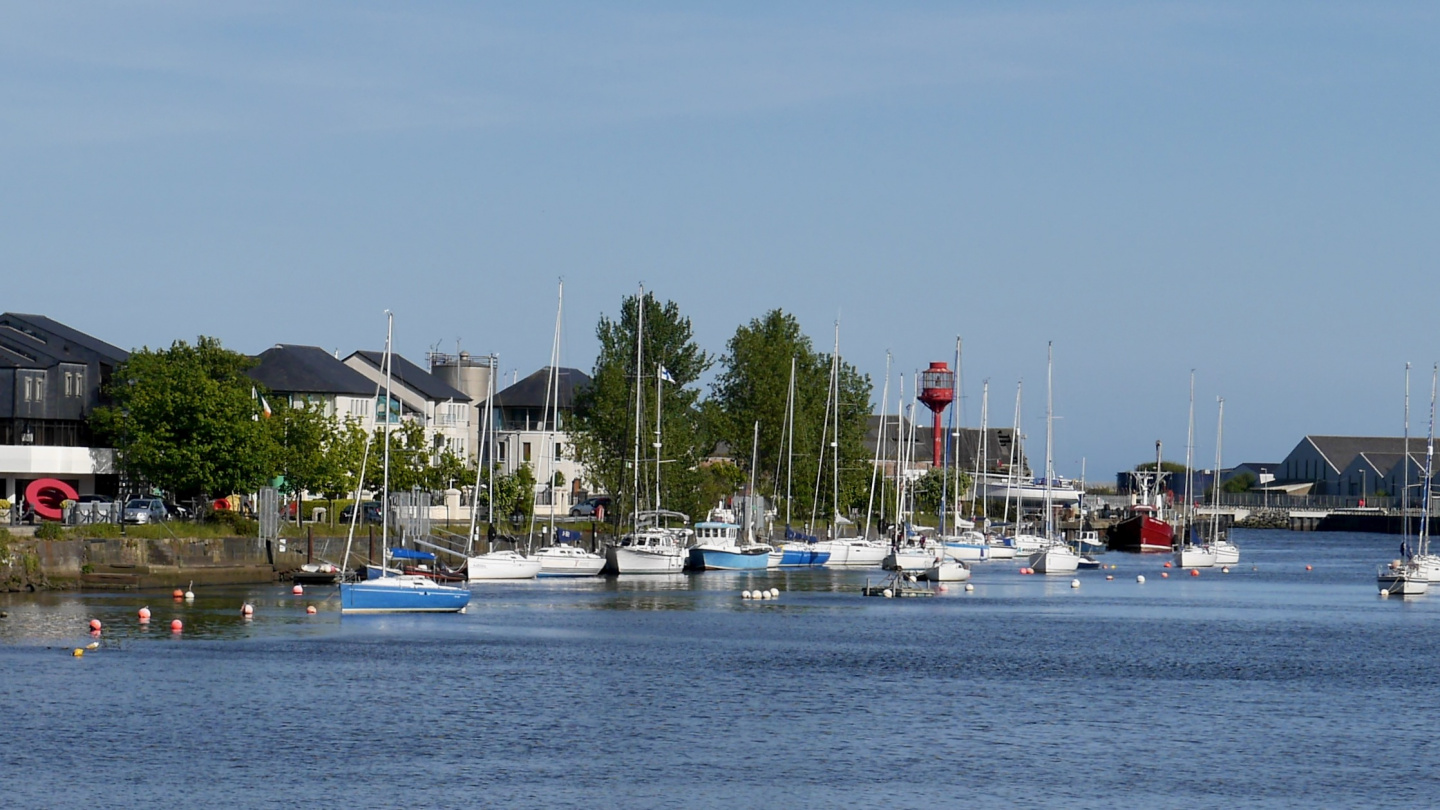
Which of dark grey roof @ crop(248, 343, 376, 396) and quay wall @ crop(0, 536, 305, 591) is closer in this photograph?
quay wall @ crop(0, 536, 305, 591)

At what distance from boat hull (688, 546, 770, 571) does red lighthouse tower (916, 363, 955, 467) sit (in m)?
84.9

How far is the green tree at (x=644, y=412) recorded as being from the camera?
10975 centimetres

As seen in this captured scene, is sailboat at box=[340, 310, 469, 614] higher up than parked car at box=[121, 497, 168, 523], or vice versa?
parked car at box=[121, 497, 168, 523]

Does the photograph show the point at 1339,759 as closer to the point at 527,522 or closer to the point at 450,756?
the point at 450,756

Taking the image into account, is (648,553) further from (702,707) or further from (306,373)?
(702,707)

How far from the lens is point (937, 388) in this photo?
194m

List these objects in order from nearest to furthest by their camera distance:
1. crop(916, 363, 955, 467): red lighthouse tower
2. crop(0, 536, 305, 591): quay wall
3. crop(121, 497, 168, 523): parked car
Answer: crop(0, 536, 305, 591): quay wall, crop(121, 497, 168, 523): parked car, crop(916, 363, 955, 467): red lighthouse tower

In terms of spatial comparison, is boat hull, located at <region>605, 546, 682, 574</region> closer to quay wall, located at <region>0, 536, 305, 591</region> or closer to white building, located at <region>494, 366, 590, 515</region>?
quay wall, located at <region>0, 536, 305, 591</region>

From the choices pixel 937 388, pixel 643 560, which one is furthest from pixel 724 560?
pixel 937 388

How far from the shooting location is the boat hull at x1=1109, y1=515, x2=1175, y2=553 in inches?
6516

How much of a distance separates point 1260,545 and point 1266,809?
530ft

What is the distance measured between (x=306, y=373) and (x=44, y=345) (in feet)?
72.2

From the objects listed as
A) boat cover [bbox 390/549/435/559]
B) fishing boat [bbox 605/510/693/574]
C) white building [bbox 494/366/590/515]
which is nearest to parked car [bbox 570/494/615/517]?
white building [bbox 494/366/590/515]

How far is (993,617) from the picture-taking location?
8100 centimetres
